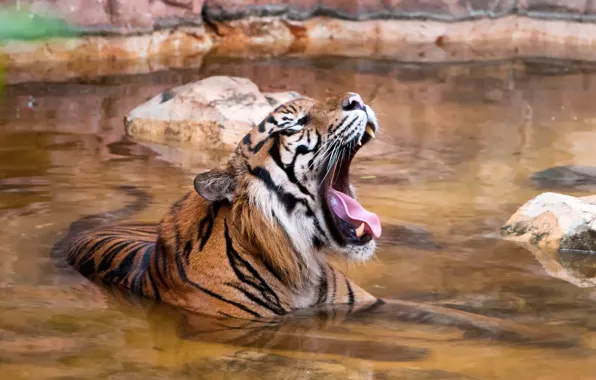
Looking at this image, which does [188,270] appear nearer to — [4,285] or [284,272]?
[284,272]

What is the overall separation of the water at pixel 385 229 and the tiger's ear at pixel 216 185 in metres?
0.45

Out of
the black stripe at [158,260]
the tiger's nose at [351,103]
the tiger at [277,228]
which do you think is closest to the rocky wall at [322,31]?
the black stripe at [158,260]

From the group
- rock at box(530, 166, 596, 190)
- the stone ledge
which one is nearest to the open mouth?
rock at box(530, 166, 596, 190)

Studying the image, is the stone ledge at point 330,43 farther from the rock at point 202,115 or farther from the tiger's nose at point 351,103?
the tiger's nose at point 351,103

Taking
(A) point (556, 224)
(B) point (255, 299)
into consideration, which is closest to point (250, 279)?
(B) point (255, 299)

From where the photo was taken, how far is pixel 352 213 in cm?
348

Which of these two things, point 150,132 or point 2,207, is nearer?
point 2,207

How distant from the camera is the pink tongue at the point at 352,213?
11.3ft

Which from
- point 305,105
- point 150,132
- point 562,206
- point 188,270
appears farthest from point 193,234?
point 150,132

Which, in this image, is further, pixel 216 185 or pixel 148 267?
pixel 148 267

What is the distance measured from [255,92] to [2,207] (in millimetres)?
2545

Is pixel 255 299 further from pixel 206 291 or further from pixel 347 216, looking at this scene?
pixel 347 216

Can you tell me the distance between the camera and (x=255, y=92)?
277 inches

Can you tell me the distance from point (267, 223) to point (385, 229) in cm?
164
